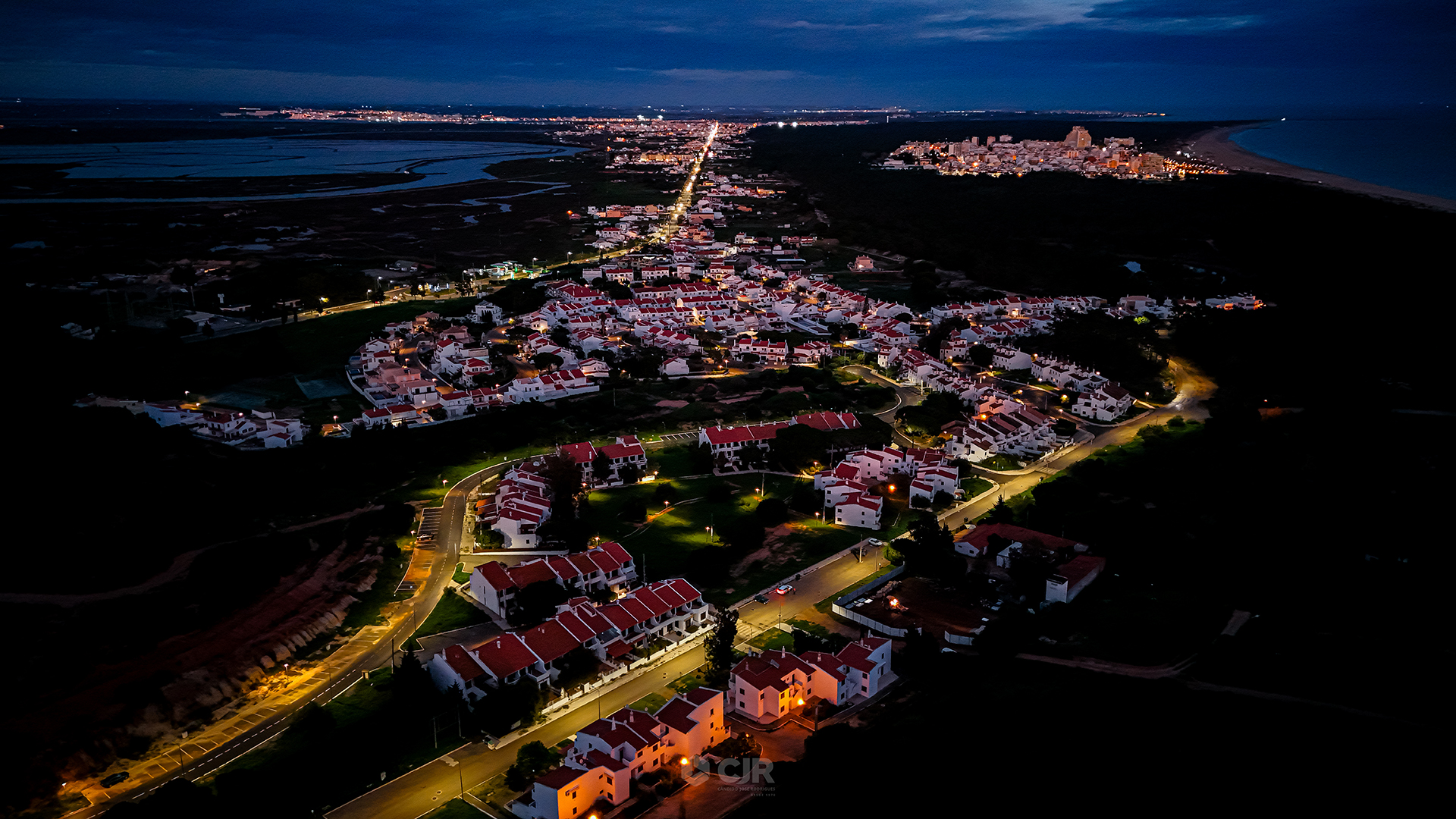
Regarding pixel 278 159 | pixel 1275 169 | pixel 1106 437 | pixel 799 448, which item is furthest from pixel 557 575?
pixel 278 159

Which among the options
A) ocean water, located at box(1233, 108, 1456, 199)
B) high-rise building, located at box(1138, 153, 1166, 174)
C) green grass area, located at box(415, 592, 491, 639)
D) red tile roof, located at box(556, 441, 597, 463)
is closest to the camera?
green grass area, located at box(415, 592, 491, 639)

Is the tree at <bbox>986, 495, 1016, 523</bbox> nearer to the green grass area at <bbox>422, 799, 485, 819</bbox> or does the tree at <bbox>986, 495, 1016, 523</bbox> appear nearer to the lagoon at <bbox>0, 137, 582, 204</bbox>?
the green grass area at <bbox>422, 799, 485, 819</bbox>

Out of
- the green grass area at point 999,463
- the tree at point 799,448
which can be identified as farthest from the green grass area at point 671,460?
the green grass area at point 999,463

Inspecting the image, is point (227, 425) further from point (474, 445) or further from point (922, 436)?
point (922, 436)

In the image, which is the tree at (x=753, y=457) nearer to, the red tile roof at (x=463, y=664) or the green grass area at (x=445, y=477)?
the green grass area at (x=445, y=477)

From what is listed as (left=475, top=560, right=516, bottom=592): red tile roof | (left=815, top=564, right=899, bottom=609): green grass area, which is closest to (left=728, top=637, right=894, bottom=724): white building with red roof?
(left=815, top=564, right=899, bottom=609): green grass area

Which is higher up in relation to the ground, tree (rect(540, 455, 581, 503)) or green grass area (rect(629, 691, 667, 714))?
tree (rect(540, 455, 581, 503))
